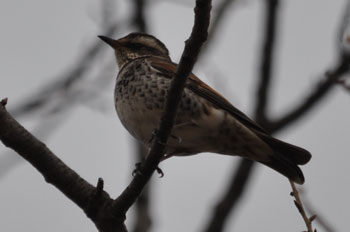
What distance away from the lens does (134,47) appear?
6828 mm

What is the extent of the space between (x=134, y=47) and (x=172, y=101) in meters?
2.83

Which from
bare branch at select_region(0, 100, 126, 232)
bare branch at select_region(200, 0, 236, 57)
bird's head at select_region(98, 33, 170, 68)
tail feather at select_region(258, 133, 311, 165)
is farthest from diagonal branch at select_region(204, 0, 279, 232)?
bare branch at select_region(0, 100, 126, 232)

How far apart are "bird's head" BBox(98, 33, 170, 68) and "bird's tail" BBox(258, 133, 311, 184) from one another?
6.16 feet

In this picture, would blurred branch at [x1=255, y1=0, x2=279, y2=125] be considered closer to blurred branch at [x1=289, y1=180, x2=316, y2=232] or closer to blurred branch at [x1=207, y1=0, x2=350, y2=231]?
blurred branch at [x1=207, y1=0, x2=350, y2=231]

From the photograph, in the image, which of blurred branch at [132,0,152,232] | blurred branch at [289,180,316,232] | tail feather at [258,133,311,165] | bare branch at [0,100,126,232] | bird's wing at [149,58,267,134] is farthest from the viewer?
blurred branch at [132,0,152,232]

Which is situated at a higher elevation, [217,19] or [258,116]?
[217,19]

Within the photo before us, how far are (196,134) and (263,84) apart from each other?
2.53 metres

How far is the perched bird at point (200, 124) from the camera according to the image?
17.6ft

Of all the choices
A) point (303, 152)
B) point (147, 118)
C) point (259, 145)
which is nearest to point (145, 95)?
point (147, 118)

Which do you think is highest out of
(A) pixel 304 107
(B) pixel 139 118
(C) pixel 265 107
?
(A) pixel 304 107

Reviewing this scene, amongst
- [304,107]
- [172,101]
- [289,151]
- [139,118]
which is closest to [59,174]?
[172,101]

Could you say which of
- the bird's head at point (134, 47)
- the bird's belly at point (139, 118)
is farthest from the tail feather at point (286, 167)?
the bird's head at point (134, 47)

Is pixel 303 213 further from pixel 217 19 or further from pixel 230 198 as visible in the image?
pixel 217 19

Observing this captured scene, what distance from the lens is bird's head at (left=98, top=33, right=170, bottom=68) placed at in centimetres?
675
